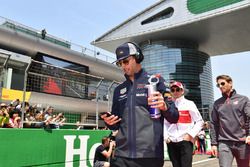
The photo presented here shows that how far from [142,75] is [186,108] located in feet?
7.85

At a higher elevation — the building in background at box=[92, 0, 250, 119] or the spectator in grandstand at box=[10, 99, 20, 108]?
the building in background at box=[92, 0, 250, 119]

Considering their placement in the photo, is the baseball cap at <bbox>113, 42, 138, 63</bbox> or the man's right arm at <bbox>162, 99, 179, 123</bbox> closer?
the man's right arm at <bbox>162, 99, 179, 123</bbox>

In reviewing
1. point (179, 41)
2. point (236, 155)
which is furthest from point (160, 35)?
point (236, 155)

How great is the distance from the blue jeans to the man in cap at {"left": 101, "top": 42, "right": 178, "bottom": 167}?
206 centimetres

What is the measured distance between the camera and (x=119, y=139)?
2566 millimetres

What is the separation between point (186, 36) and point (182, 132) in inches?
1942

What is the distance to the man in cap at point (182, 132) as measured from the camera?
4.51m

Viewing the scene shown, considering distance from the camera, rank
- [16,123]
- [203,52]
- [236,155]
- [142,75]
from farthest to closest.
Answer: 1. [203,52]
2. [16,123]
3. [236,155]
4. [142,75]

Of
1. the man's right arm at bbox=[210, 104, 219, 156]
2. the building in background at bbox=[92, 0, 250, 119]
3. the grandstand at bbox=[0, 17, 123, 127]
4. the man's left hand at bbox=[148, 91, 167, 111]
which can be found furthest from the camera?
the building in background at bbox=[92, 0, 250, 119]

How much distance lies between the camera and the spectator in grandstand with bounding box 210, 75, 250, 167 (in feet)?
13.6

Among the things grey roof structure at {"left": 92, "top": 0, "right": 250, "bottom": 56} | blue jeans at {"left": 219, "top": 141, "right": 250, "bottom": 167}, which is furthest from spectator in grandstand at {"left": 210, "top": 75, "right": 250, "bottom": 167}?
grey roof structure at {"left": 92, "top": 0, "right": 250, "bottom": 56}

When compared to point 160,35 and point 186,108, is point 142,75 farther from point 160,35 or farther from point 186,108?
point 160,35

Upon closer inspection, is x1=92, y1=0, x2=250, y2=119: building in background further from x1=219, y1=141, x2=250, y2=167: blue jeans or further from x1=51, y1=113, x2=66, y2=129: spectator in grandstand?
x1=219, y1=141, x2=250, y2=167: blue jeans

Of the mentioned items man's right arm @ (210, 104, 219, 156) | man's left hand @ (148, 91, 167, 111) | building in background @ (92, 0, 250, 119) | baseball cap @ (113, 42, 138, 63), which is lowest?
man's right arm @ (210, 104, 219, 156)
